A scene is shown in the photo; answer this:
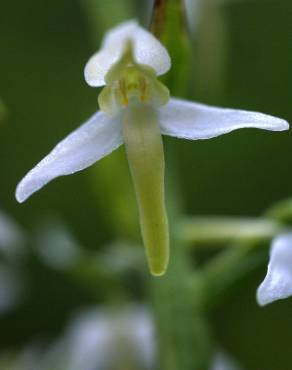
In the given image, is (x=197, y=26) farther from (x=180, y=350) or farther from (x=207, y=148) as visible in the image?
(x=207, y=148)

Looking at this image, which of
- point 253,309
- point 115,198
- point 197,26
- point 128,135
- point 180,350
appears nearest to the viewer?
point 128,135

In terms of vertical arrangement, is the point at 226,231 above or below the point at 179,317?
above

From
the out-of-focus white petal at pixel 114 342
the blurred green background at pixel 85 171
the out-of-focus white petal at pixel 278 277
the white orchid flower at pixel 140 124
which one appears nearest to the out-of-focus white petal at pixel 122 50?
the white orchid flower at pixel 140 124

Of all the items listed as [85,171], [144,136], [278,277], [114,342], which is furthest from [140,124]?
[85,171]

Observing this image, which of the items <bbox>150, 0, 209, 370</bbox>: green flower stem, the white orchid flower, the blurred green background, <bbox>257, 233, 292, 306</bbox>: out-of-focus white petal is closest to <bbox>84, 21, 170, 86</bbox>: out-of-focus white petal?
the white orchid flower

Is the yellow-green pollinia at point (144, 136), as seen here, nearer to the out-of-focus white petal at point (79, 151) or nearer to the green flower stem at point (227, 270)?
the out-of-focus white petal at point (79, 151)

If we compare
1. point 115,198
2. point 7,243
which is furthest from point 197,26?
point 7,243

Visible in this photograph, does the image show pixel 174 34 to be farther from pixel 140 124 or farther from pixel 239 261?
pixel 239 261
